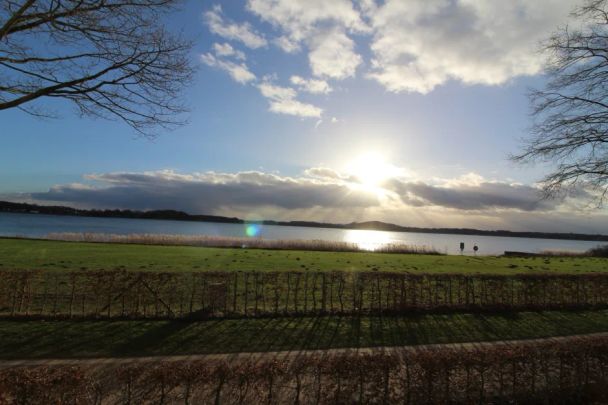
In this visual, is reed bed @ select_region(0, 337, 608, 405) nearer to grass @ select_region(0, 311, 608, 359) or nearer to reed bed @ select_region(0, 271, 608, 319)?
grass @ select_region(0, 311, 608, 359)

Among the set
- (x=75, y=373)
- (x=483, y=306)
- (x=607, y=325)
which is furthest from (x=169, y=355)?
(x=607, y=325)

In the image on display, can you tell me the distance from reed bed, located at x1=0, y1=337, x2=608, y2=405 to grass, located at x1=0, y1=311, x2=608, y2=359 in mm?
1582

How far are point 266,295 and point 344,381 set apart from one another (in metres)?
7.92

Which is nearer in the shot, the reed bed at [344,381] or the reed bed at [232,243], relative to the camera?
the reed bed at [344,381]

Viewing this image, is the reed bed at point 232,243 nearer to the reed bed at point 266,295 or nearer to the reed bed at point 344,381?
the reed bed at point 266,295

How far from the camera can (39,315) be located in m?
11.6

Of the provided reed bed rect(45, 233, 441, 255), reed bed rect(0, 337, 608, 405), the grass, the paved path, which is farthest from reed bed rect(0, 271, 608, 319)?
reed bed rect(45, 233, 441, 255)

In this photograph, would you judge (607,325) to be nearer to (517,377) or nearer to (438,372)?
(517,377)

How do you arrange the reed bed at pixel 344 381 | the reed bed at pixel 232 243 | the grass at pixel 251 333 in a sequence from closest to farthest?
the reed bed at pixel 344 381, the grass at pixel 251 333, the reed bed at pixel 232 243

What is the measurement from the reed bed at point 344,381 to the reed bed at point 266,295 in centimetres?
449

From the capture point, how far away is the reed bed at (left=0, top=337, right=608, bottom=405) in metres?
6.09

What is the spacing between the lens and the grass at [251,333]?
30.6 ft

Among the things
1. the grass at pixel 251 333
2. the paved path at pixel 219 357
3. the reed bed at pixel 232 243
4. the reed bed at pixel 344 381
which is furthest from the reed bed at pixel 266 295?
the reed bed at pixel 232 243

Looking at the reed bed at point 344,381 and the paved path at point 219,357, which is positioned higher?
the reed bed at point 344,381
